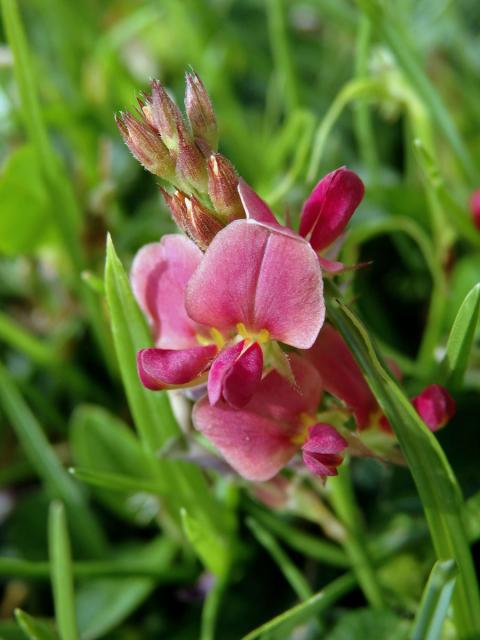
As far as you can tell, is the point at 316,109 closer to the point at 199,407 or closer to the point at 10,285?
the point at 10,285

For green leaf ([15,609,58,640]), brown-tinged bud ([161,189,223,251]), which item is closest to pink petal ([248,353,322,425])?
brown-tinged bud ([161,189,223,251])

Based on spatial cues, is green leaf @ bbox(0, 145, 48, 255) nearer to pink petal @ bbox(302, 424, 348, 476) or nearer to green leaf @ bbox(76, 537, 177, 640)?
green leaf @ bbox(76, 537, 177, 640)

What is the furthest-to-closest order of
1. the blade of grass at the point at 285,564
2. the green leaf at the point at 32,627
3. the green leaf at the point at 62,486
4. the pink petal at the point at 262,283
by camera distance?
the green leaf at the point at 62,486 → the blade of grass at the point at 285,564 → the green leaf at the point at 32,627 → the pink petal at the point at 262,283

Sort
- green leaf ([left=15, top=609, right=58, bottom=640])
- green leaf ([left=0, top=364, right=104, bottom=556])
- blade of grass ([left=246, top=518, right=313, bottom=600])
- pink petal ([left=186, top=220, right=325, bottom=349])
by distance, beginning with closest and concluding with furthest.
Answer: pink petal ([left=186, top=220, right=325, bottom=349])
green leaf ([left=15, top=609, right=58, bottom=640])
blade of grass ([left=246, top=518, right=313, bottom=600])
green leaf ([left=0, top=364, right=104, bottom=556])

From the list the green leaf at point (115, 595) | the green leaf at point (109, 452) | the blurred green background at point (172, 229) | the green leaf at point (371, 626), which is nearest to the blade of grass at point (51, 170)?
the blurred green background at point (172, 229)

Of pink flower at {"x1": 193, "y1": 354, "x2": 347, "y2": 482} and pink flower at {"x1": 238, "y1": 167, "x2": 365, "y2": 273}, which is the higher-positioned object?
pink flower at {"x1": 238, "y1": 167, "x2": 365, "y2": 273}

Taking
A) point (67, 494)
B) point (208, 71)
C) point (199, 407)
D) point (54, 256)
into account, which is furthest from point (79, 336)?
point (199, 407)

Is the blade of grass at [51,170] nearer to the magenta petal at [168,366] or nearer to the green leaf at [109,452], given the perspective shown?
the green leaf at [109,452]
